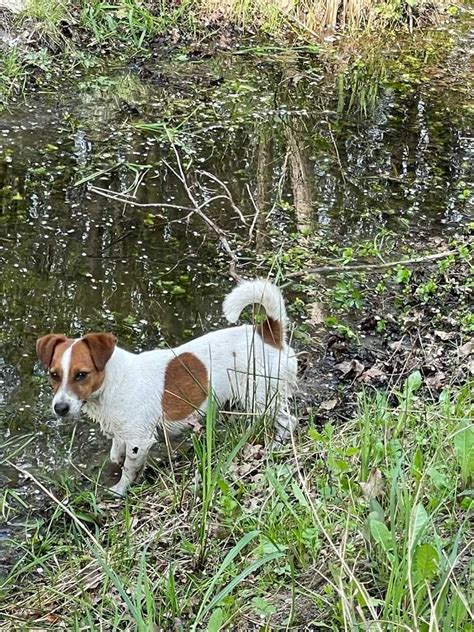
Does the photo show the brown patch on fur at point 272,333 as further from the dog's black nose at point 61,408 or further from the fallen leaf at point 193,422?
the dog's black nose at point 61,408

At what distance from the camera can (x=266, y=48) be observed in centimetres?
1102

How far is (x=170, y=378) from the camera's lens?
15.1 ft

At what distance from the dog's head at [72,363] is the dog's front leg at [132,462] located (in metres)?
0.37

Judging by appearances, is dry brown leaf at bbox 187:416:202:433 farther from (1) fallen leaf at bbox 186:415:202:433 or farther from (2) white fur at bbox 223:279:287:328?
(2) white fur at bbox 223:279:287:328

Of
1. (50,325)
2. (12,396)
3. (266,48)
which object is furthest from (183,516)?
(266,48)

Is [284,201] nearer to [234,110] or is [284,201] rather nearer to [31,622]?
[234,110]

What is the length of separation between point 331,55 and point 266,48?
0.89 metres

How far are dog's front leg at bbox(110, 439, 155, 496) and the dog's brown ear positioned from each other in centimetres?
48

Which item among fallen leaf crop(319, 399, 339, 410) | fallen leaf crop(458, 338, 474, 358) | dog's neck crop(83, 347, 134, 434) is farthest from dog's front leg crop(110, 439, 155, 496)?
fallen leaf crop(458, 338, 474, 358)

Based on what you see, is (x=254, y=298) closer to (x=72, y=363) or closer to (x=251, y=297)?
(x=251, y=297)

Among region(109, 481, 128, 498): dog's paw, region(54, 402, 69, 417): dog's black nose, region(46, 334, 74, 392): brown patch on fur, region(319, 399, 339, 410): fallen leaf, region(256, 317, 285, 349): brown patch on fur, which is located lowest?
region(109, 481, 128, 498): dog's paw

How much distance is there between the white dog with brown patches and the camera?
13.9 feet

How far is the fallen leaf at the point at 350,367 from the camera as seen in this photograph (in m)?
5.24

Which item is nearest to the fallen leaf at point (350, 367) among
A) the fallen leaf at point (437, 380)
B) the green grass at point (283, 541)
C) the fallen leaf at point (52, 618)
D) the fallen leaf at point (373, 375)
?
the fallen leaf at point (373, 375)
